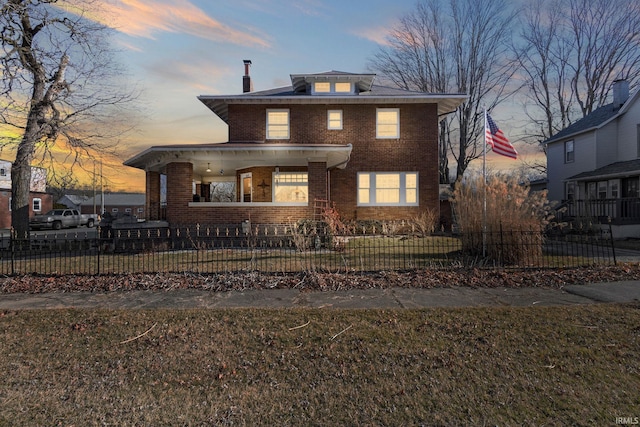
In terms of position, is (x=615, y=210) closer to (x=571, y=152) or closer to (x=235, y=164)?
(x=571, y=152)

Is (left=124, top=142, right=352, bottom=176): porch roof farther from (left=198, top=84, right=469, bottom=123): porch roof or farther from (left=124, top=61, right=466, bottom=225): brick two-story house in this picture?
(left=198, top=84, right=469, bottom=123): porch roof

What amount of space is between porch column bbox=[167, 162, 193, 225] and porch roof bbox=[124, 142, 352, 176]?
337 millimetres

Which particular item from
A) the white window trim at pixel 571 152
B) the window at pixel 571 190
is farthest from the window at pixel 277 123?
the window at pixel 571 190

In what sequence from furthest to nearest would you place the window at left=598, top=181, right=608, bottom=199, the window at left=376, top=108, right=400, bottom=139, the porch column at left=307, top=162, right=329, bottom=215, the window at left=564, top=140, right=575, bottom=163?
the window at left=564, top=140, right=575, bottom=163 → the window at left=598, top=181, right=608, bottom=199 → the window at left=376, top=108, right=400, bottom=139 → the porch column at left=307, top=162, right=329, bottom=215

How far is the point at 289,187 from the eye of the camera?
1644cm

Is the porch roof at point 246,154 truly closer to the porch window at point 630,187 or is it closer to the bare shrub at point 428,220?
the bare shrub at point 428,220

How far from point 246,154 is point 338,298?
9.20m

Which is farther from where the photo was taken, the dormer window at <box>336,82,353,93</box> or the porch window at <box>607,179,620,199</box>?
the porch window at <box>607,179,620,199</box>

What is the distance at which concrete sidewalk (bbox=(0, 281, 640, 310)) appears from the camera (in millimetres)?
5723

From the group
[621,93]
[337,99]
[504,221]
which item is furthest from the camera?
[621,93]

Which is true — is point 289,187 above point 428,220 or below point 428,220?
above

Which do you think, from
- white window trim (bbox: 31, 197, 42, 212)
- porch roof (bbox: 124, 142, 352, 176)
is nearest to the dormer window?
porch roof (bbox: 124, 142, 352, 176)

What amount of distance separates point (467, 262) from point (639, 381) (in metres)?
5.15

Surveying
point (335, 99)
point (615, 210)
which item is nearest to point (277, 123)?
point (335, 99)
